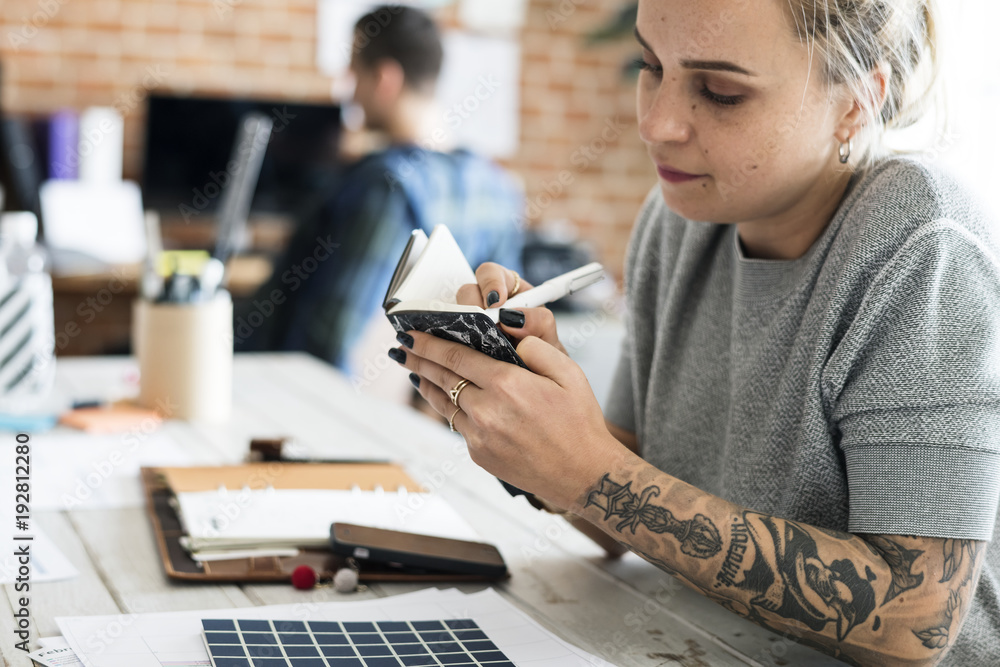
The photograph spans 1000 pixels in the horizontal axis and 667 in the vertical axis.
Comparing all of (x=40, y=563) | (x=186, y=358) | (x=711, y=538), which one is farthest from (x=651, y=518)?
(x=186, y=358)

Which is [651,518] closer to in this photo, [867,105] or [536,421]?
[536,421]

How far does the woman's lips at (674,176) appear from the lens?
916mm

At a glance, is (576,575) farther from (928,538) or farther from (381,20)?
(381,20)

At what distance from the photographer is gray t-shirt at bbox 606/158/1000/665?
741 millimetres

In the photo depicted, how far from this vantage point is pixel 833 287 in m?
0.85

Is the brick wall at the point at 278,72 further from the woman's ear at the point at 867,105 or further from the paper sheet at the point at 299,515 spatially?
the woman's ear at the point at 867,105

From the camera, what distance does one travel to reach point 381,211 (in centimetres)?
218

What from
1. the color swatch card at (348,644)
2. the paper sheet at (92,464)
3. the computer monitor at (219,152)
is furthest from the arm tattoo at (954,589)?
the computer monitor at (219,152)

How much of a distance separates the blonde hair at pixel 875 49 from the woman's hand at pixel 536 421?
0.35 meters

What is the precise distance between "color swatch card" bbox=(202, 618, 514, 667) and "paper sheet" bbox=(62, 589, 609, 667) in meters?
0.01

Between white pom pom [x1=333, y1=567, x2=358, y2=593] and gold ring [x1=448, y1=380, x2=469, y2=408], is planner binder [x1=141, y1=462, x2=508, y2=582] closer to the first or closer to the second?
white pom pom [x1=333, y1=567, x2=358, y2=593]

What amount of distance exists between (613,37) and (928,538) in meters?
3.31

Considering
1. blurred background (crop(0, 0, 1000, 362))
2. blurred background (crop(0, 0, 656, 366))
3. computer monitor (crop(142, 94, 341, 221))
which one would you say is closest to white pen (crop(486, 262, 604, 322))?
blurred background (crop(0, 0, 1000, 362))

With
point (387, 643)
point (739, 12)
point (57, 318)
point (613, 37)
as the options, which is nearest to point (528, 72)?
point (613, 37)
